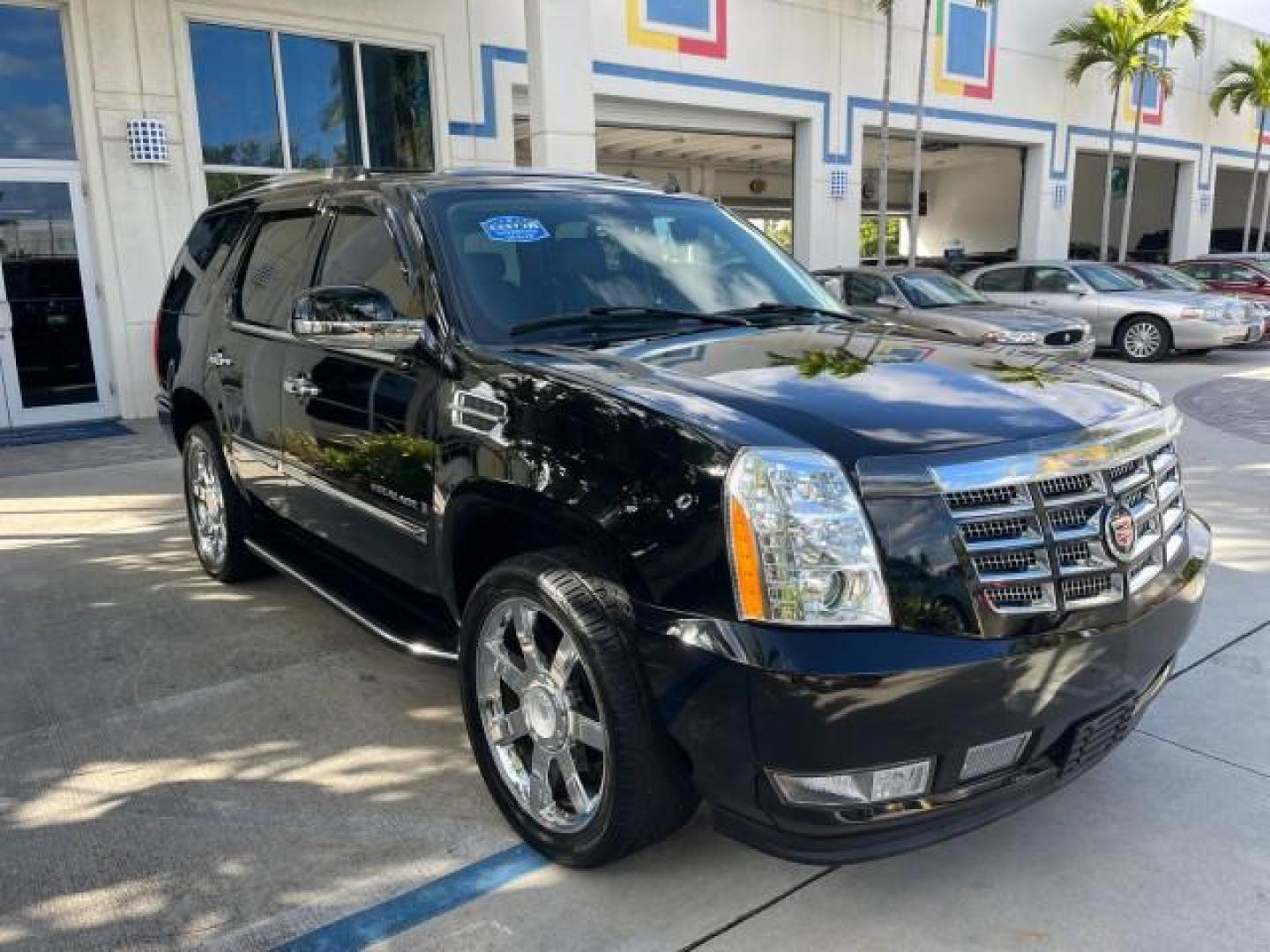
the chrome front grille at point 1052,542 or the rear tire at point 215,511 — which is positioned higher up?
the chrome front grille at point 1052,542

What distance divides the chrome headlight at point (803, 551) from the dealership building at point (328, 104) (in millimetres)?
7268

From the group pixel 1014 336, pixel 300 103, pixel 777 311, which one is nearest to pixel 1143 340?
pixel 1014 336

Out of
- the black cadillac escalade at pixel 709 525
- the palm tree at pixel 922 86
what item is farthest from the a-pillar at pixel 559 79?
the black cadillac escalade at pixel 709 525

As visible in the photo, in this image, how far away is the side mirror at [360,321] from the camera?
321cm

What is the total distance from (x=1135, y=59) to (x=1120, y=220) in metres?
14.1

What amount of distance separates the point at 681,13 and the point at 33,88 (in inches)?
348

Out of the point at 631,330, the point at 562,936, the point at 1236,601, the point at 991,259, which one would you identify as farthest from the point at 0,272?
the point at 991,259

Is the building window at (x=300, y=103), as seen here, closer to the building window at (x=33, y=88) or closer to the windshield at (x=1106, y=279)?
the building window at (x=33, y=88)

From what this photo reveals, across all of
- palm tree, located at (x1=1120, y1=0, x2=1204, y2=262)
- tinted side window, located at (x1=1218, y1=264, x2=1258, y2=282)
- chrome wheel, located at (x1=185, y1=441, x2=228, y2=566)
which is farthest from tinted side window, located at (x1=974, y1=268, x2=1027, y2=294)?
chrome wheel, located at (x1=185, y1=441, x2=228, y2=566)

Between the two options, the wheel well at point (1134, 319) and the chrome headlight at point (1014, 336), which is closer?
the chrome headlight at point (1014, 336)

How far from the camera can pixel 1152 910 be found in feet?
8.45

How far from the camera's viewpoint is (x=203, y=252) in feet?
17.5

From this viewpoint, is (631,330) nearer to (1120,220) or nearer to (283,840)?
(283,840)

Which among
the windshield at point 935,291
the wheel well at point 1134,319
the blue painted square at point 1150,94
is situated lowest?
the wheel well at point 1134,319
